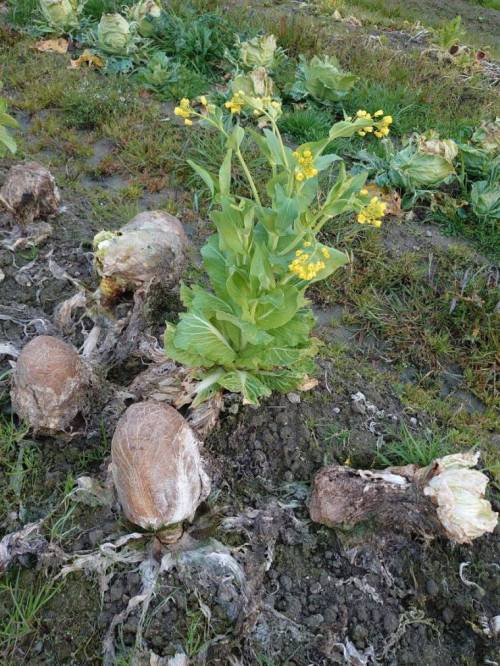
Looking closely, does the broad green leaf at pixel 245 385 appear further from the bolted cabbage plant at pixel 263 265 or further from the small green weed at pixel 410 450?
the small green weed at pixel 410 450

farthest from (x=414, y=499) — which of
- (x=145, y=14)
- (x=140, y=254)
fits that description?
(x=145, y=14)

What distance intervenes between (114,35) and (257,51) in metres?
1.32

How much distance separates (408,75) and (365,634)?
5176 mm

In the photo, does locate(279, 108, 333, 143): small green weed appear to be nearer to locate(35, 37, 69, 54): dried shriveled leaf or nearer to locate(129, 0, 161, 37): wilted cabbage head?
locate(129, 0, 161, 37): wilted cabbage head

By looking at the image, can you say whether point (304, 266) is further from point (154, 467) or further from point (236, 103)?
point (154, 467)

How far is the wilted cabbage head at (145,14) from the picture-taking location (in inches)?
210

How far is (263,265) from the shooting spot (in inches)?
76.3

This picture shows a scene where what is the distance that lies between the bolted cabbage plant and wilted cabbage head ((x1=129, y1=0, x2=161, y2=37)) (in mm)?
4012

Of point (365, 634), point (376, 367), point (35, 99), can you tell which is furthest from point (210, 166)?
point (365, 634)

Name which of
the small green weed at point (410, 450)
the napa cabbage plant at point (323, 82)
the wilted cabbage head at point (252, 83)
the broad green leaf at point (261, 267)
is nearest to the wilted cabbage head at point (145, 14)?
the wilted cabbage head at point (252, 83)

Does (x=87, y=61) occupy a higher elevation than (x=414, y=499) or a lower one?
higher

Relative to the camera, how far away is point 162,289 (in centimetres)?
273

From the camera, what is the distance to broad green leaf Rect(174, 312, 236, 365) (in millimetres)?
2070

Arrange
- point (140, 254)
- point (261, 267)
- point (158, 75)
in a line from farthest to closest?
point (158, 75) < point (140, 254) < point (261, 267)
